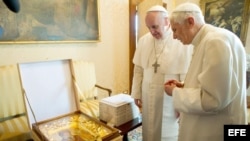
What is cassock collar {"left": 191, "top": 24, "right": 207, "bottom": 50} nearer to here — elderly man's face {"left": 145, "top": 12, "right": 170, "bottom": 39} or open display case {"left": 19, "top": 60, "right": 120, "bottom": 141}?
elderly man's face {"left": 145, "top": 12, "right": 170, "bottom": 39}

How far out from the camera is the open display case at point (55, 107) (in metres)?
1.22

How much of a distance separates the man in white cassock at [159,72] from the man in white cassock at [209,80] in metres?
0.53

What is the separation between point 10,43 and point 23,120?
917 millimetres

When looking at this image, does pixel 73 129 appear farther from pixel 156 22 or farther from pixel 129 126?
pixel 156 22

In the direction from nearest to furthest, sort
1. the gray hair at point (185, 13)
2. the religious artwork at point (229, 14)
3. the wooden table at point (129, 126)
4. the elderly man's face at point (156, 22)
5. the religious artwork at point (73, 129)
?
the gray hair at point (185, 13)
the religious artwork at point (73, 129)
the wooden table at point (129, 126)
the elderly man's face at point (156, 22)
the religious artwork at point (229, 14)

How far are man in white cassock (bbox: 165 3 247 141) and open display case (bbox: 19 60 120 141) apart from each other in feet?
1.62

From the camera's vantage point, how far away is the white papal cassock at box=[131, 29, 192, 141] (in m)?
1.74

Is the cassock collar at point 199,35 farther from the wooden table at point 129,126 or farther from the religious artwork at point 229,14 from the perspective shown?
the religious artwork at point 229,14

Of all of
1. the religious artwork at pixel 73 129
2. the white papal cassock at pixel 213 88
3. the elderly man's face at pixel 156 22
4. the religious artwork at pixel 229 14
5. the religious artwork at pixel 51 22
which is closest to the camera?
the white papal cassock at pixel 213 88

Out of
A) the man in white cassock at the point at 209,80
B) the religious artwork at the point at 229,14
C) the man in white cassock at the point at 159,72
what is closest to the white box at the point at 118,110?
the man in white cassock at the point at 159,72

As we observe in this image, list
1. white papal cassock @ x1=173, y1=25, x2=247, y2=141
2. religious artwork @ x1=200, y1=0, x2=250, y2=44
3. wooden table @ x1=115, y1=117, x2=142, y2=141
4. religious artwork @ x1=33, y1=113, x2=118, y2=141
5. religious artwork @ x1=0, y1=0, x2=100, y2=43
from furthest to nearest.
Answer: religious artwork @ x1=200, y1=0, x2=250, y2=44 < religious artwork @ x1=0, y1=0, x2=100, y2=43 < wooden table @ x1=115, y1=117, x2=142, y2=141 < religious artwork @ x1=33, y1=113, x2=118, y2=141 < white papal cassock @ x1=173, y1=25, x2=247, y2=141

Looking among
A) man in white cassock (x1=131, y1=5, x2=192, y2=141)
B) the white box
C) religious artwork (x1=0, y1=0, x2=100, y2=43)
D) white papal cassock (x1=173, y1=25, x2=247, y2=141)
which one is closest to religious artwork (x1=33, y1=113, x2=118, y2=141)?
the white box

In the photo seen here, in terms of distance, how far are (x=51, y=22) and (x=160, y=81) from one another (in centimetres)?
171

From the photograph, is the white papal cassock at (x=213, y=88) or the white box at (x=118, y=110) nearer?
the white papal cassock at (x=213, y=88)
